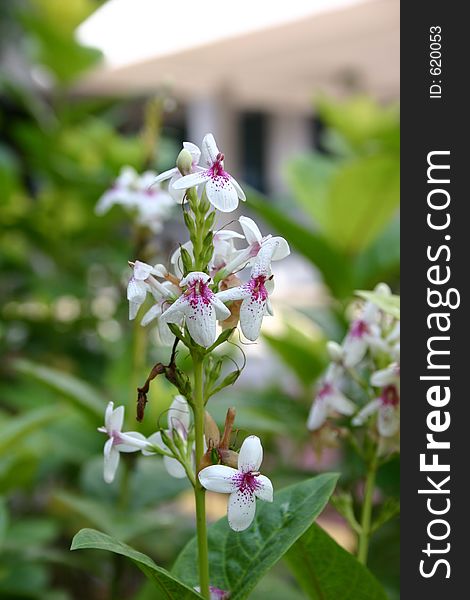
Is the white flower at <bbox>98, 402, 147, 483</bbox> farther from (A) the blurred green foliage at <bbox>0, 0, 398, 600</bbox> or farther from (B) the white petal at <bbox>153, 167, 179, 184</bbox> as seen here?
(A) the blurred green foliage at <bbox>0, 0, 398, 600</bbox>

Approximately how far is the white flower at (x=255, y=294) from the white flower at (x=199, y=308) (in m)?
0.01

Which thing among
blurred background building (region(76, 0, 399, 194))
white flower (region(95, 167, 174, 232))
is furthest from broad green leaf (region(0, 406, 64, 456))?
blurred background building (region(76, 0, 399, 194))

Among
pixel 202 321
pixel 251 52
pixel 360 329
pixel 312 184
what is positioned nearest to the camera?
pixel 202 321

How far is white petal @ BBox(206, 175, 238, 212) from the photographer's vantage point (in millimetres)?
451

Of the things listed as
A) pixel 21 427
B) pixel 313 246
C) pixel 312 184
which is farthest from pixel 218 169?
pixel 312 184

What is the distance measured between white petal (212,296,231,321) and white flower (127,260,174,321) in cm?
4

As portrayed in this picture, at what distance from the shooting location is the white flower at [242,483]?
17.4 inches

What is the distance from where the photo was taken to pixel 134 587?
1411 millimetres

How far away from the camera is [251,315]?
1.47ft

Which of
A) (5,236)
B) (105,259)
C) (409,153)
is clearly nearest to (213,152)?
(409,153)

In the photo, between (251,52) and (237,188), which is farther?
(251,52)

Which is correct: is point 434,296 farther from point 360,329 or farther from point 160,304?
point 160,304

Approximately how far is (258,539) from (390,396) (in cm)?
15

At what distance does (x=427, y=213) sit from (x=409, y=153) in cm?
5
